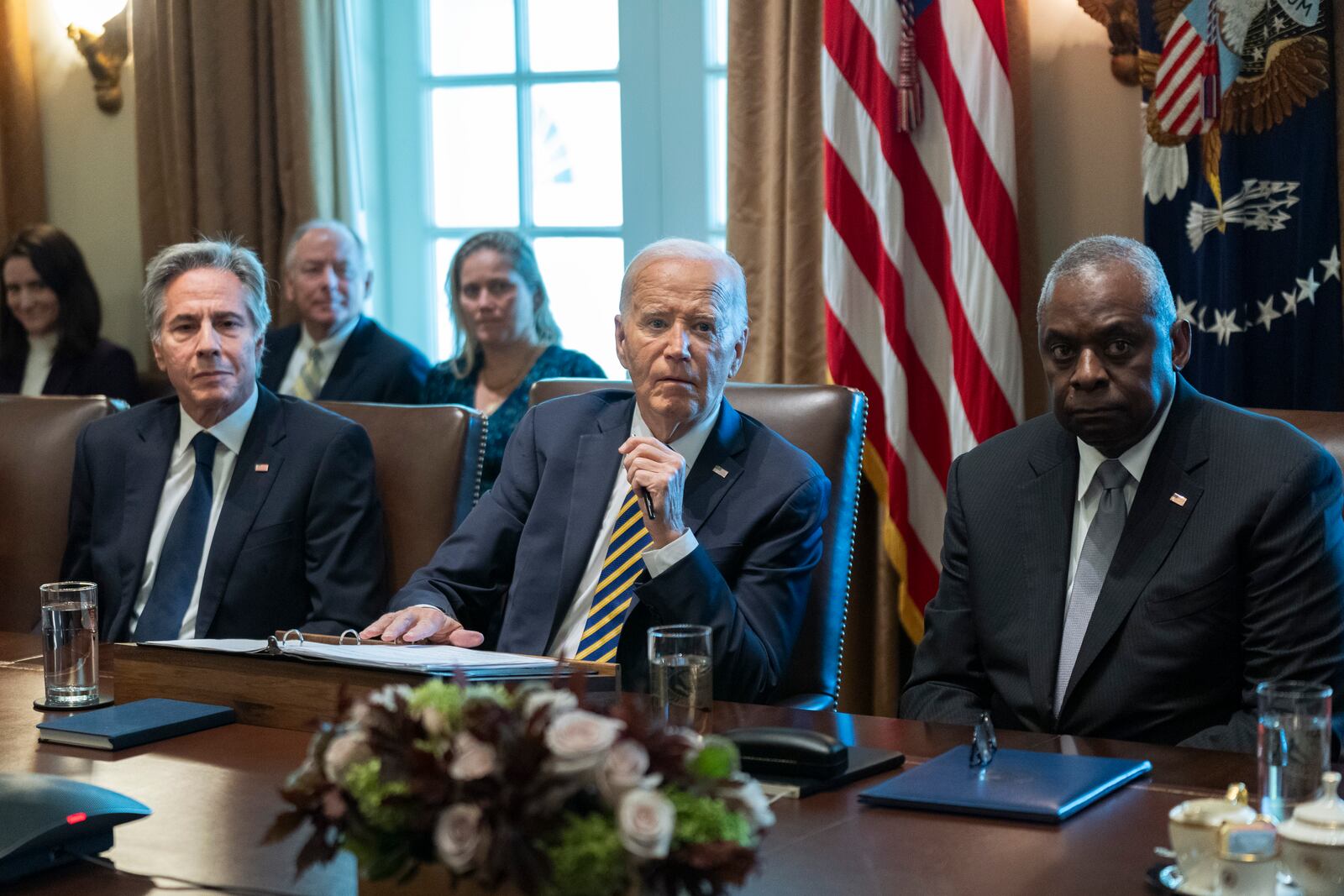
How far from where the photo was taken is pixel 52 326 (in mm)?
4957

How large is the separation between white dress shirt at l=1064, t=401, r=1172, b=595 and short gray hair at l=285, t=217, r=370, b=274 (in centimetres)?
278

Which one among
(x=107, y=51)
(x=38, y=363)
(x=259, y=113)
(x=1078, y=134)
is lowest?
(x=38, y=363)

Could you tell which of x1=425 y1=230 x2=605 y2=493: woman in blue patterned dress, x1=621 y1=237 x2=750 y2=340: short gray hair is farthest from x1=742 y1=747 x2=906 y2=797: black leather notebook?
x1=425 y1=230 x2=605 y2=493: woman in blue patterned dress

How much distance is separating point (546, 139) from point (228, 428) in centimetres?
203

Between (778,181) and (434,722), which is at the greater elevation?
(778,181)

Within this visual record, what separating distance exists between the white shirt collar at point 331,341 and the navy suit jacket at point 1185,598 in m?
2.64

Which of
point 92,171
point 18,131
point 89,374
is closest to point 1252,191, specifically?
point 89,374

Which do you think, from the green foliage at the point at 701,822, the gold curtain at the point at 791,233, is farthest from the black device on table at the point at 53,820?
the gold curtain at the point at 791,233

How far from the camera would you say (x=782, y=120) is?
12.9 ft

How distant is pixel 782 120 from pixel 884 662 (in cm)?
140

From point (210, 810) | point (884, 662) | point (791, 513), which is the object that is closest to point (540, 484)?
point (791, 513)

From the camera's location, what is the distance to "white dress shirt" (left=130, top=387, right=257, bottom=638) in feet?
9.61

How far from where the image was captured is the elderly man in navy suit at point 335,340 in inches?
172

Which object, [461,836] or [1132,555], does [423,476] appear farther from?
[461,836]
